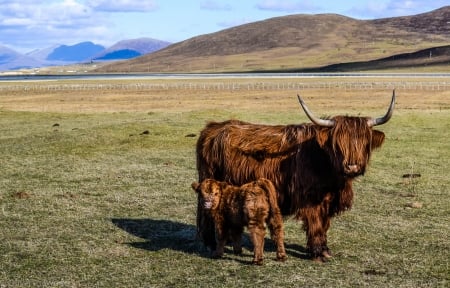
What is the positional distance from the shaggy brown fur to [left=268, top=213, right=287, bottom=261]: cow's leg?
486mm

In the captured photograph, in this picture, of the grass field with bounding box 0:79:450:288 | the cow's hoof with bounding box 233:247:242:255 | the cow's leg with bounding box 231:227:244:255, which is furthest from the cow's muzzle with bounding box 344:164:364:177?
the cow's hoof with bounding box 233:247:242:255

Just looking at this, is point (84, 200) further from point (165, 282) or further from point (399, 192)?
point (399, 192)

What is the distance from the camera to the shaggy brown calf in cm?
956

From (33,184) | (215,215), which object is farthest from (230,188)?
(33,184)

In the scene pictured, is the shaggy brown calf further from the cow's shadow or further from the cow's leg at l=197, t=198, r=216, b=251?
the cow's shadow

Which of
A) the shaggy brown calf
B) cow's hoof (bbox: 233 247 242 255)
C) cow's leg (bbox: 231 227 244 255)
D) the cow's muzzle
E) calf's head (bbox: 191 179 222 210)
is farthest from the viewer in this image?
cow's hoof (bbox: 233 247 242 255)

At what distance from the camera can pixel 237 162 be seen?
10.6 metres

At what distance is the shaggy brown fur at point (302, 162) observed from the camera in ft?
31.7

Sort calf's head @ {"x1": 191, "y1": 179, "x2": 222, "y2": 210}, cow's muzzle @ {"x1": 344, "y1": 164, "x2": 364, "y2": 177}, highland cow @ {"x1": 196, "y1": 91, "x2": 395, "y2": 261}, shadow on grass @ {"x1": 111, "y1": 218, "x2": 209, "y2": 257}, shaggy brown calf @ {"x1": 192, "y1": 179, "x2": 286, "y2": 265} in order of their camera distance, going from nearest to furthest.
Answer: cow's muzzle @ {"x1": 344, "y1": 164, "x2": 364, "y2": 177}
shaggy brown calf @ {"x1": 192, "y1": 179, "x2": 286, "y2": 265}
highland cow @ {"x1": 196, "y1": 91, "x2": 395, "y2": 261}
calf's head @ {"x1": 191, "y1": 179, "x2": 222, "y2": 210}
shadow on grass @ {"x1": 111, "y1": 218, "x2": 209, "y2": 257}

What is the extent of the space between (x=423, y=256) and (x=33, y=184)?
34.3 feet

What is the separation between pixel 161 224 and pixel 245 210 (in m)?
3.68

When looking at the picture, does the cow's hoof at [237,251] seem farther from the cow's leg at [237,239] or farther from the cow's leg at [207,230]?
the cow's leg at [207,230]

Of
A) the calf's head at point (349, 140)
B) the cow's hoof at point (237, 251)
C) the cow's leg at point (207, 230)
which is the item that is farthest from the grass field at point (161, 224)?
the calf's head at point (349, 140)

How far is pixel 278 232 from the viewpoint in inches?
389
